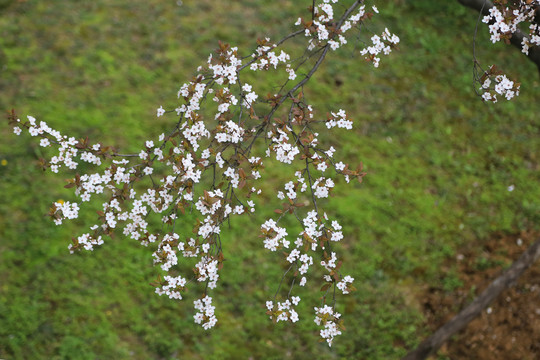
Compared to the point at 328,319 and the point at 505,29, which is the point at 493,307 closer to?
the point at 328,319

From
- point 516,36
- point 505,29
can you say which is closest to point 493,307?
point 516,36

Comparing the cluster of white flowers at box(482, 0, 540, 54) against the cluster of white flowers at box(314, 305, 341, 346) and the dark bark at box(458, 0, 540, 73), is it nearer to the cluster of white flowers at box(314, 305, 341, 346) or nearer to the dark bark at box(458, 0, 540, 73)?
the dark bark at box(458, 0, 540, 73)

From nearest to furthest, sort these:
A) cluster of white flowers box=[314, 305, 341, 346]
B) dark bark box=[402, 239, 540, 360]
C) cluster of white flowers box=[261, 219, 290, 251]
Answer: cluster of white flowers box=[261, 219, 290, 251] → cluster of white flowers box=[314, 305, 341, 346] → dark bark box=[402, 239, 540, 360]

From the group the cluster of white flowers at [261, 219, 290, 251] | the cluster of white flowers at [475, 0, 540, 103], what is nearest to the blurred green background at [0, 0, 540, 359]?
the cluster of white flowers at [261, 219, 290, 251]

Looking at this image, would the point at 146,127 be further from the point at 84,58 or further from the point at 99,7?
the point at 99,7

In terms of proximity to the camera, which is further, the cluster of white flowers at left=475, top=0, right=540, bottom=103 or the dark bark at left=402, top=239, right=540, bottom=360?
the dark bark at left=402, top=239, right=540, bottom=360

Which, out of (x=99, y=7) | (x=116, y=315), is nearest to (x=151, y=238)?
(x=116, y=315)
